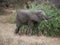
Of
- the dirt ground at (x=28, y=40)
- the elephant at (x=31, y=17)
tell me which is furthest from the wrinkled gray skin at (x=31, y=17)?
the dirt ground at (x=28, y=40)

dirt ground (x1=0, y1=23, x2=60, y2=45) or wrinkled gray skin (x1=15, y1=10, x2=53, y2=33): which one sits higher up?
wrinkled gray skin (x1=15, y1=10, x2=53, y2=33)

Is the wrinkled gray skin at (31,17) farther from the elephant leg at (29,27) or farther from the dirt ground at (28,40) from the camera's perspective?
the dirt ground at (28,40)

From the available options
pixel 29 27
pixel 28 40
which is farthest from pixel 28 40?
pixel 29 27

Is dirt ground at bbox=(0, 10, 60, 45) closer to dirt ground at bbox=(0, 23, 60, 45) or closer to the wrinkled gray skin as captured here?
dirt ground at bbox=(0, 23, 60, 45)

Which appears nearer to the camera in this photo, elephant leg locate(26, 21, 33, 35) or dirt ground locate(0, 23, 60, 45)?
dirt ground locate(0, 23, 60, 45)

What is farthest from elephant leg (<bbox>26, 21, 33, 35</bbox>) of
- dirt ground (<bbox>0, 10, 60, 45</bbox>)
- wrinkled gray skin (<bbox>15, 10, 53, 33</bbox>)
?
dirt ground (<bbox>0, 10, 60, 45</bbox>)

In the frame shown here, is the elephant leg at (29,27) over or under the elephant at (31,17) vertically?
under

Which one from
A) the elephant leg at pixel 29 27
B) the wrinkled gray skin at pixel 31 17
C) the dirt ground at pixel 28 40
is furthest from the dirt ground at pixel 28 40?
the wrinkled gray skin at pixel 31 17

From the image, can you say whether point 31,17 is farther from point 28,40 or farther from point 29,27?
point 28,40

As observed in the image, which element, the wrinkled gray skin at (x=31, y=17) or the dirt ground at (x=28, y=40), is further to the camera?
the wrinkled gray skin at (x=31, y=17)

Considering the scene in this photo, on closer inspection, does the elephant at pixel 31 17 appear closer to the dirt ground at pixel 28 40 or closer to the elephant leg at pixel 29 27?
the elephant leg at pixel 29 27

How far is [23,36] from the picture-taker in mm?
9406

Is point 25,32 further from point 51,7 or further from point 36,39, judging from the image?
point 51,7

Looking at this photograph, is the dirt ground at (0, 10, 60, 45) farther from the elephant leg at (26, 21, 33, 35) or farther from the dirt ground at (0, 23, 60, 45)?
the elephant leg at (26, 21, 33, 35)
